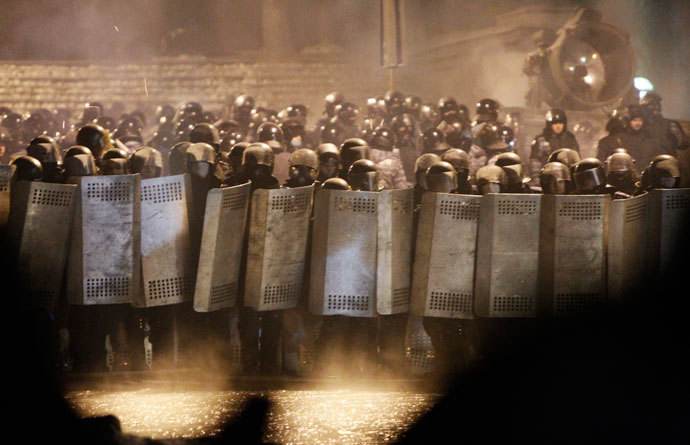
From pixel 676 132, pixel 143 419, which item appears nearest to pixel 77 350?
pixel 143 419

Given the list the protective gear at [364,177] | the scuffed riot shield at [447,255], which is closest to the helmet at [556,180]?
the scuffed riot shield at [447,255]

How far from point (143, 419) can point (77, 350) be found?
1596 millimetres

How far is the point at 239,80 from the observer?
99.4ft

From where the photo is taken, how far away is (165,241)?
7.25 meters

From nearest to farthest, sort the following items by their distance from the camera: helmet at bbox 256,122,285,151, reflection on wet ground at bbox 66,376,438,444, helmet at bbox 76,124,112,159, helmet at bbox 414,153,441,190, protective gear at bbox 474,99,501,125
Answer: reflection on wet ground at bbox 66,376,438,444 < helmet at bbox 414,153,441,190 < helmet at bbox 76,124,112,159 < helmet at bbox 256,122,285,151 < protective gear at bbox 474,99,501,125

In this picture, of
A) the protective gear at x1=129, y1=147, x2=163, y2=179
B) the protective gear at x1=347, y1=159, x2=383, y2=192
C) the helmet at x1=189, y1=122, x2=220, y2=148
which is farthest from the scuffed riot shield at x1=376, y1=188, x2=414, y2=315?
the helmet at x1=189, y1=122, x2=220, y2=148

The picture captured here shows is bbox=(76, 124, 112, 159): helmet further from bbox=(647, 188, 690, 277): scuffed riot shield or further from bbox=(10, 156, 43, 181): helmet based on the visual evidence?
bbox=(647, 188, 690, 277): scuffed riot shield

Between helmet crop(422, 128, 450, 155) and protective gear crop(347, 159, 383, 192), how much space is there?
19.3ft

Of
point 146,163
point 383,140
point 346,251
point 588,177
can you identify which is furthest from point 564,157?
point 383,140

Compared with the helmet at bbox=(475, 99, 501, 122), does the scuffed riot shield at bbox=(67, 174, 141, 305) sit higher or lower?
lower

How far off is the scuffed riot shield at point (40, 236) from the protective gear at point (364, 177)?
2.33 metres

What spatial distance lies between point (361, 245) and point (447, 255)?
0.70m

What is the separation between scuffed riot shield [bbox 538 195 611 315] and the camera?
7062 millimetres

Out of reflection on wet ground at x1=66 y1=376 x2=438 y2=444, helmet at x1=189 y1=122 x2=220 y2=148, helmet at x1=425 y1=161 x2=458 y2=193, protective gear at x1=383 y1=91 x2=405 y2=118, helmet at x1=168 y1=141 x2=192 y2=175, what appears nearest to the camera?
reflection on wet ground at x1=66 y1=376 x2=438 y2=444
